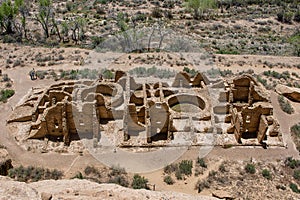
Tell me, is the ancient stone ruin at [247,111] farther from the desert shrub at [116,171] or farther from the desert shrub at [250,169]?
the desert shrub at [116,171]

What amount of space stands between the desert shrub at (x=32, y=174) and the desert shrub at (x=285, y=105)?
1978cm

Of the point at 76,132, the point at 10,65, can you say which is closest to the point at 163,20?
the point at 10,65

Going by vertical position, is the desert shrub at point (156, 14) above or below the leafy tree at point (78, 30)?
above

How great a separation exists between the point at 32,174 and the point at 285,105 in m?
22.0

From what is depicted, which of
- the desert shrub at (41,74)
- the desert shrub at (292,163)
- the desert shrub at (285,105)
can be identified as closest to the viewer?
the desert shrub at (292,163)

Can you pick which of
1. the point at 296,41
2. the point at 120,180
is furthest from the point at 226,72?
the point at 296,41

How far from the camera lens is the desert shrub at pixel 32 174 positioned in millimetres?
20594

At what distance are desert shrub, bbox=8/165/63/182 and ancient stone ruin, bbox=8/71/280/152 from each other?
134 inches

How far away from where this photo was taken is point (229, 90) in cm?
2927

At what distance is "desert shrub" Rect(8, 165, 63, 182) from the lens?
811 inches

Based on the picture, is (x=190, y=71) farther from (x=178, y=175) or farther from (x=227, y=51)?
(x=178, y=175)

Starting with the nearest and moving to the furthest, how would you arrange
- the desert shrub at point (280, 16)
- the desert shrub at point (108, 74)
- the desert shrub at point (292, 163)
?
the desert shrub at point (292, 163), the desert shrub at point (108, 74), the desert shrub at point (280, 16)

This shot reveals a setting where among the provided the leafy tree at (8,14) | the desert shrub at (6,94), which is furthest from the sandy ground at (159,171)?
the leafy tree at (8,14)

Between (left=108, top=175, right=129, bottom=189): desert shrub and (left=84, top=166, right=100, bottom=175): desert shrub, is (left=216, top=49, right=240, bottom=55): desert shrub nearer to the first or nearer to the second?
(left=84, top=166, right=100, bottom=175): desert shrub
